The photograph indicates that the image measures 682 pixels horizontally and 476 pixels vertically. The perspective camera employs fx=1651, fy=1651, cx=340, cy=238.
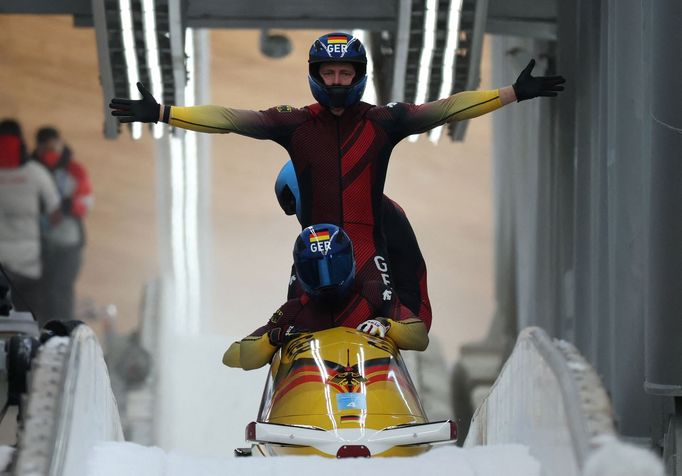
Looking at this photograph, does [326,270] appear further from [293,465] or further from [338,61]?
[293,465]

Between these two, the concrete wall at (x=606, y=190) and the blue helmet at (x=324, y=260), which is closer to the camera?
the blue helmet at (x=324, y=260)

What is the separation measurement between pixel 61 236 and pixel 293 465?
1384cm

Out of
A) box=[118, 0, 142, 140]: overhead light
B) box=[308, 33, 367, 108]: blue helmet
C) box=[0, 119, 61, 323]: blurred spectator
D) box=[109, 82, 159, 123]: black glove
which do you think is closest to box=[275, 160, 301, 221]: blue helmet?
box=[308, 33, 367, 108]: blue helmet

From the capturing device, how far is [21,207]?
15906 millimetres

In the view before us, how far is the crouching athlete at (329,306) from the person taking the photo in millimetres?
6379

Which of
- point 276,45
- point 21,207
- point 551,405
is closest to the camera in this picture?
point 551,405

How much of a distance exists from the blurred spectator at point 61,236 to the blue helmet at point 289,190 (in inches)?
394

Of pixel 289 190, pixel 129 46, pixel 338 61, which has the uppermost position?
pixel 129 46

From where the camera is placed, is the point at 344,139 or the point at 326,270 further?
the point at 344,139

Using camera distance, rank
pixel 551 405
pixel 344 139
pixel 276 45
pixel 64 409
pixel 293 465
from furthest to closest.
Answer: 1. pixel 276 45
2. pixel 344 139
3. pixel 551 405
4. pixel 293 465
5. pixel 64 409

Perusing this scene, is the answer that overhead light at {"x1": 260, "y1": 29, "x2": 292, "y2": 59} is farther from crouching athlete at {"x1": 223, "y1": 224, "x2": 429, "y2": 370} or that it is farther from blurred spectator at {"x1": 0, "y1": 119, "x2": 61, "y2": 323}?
crouching athlete at {"x1": 223, "y1": 224, "x2": 429, "y2": 370}

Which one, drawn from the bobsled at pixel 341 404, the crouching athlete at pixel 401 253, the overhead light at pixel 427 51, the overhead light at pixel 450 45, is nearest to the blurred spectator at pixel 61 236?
the overhead light at pixel 427 51

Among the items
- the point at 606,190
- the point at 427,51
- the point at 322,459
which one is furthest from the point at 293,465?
the point at 427,51

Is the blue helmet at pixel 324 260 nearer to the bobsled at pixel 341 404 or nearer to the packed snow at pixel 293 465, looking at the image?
the bobsled at pixel 341 404
